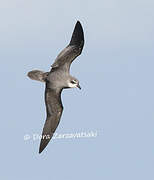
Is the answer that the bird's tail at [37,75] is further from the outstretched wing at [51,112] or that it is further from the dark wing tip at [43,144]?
the dark wing tip at [43,144]

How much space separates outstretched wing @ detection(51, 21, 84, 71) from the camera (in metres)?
19.4

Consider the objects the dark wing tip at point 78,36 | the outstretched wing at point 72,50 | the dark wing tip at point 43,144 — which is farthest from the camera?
the dark wing tip at point 78,36

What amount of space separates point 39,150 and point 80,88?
2.68 metres

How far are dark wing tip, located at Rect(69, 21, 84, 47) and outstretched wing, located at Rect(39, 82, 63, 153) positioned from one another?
2.28 meters

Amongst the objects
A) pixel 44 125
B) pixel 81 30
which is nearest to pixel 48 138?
pixel 44 125

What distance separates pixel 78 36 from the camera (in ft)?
66.1

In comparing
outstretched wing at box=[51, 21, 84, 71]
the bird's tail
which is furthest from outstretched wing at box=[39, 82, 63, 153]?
outstretched wing at box=[51, 21, 84, 71]

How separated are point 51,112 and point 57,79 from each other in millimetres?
1520

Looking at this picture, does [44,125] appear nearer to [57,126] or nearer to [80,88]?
[57,126]

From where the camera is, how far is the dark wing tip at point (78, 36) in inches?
787

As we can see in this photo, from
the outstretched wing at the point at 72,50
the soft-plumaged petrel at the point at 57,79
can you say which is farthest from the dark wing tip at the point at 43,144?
the outstretched wing at the point at 72,50

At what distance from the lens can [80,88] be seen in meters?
18.8

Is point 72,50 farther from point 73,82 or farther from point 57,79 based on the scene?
point 73,82

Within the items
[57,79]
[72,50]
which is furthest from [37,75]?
[72,50]
